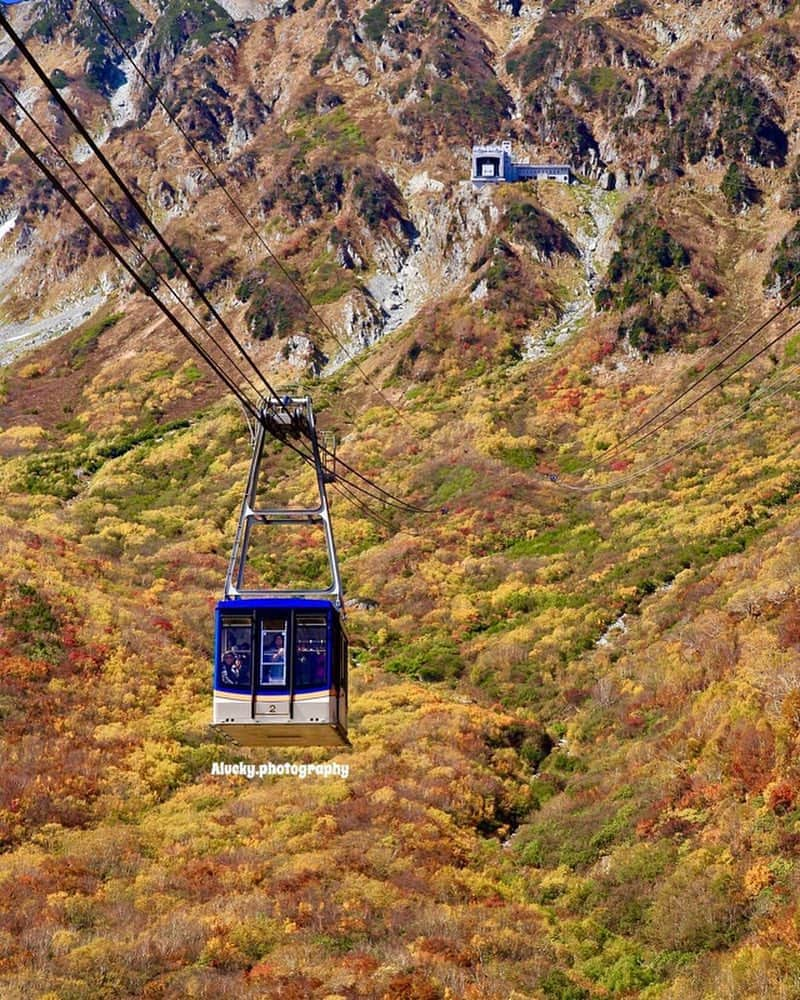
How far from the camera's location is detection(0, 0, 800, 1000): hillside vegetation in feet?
75.1

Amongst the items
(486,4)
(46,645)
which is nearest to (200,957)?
(46,645)

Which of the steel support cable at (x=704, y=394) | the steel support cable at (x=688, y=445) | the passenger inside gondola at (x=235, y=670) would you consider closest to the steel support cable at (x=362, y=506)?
the steel support cable at (x=688, y=445)

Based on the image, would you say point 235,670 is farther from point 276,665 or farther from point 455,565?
point 455,565

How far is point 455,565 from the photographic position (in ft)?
184

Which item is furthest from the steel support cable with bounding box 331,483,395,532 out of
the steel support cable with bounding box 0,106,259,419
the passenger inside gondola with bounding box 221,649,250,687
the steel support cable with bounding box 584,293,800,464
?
the passenger inside gondola with bounding box 221,649,250,687

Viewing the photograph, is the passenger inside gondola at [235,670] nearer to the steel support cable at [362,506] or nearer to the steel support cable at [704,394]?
the steel support cable at [362,506]

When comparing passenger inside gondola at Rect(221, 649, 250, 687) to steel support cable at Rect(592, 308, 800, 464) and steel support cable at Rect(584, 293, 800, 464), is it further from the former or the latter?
steel support cable at Rect(592, 308, 800, 464)

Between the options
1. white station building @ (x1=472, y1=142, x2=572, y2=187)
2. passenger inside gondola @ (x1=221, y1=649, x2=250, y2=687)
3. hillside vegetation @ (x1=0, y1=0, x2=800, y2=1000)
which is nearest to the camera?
passenger inside gondola @ (x1=221, y1=649, x2=250, y2=687)

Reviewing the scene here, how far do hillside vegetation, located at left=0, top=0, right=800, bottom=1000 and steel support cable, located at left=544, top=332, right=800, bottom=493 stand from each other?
0.34m

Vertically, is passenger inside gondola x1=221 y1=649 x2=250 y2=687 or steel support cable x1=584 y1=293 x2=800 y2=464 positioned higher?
steel support cable x1=584 y1=293 x2=800 y2=464

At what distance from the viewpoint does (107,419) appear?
97250 mm

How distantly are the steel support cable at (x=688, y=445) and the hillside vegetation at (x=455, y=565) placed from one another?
0.34 meters

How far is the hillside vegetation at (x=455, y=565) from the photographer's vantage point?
22.9 meters

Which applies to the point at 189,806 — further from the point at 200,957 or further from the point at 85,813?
the point at 200,957
